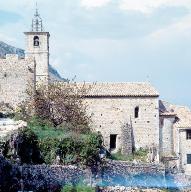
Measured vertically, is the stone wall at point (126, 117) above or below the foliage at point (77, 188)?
above

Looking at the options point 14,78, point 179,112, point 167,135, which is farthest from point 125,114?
point 14,78

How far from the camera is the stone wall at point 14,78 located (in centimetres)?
5231

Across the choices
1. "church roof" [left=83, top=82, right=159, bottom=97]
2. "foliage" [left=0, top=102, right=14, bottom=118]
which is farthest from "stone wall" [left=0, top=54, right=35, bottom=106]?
"church roof" [left=83, top=82, right=159, bottom=97]

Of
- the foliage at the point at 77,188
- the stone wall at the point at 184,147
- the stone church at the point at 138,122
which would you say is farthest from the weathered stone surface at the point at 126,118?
the foliage at the point at 77,188

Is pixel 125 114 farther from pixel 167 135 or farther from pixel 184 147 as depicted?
pixel 184 147

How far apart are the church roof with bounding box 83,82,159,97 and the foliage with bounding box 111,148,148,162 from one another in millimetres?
5094

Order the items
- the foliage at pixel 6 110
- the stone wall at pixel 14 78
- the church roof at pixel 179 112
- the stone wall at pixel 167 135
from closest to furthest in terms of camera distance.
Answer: the foliage at pixel 6 110 < the stone wall at pixel 14 78 < the stone wall at pixel 167 135 < the church roof at pixel 179 112

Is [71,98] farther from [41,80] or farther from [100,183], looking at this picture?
[100,183]

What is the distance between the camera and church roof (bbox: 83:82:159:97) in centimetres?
5572

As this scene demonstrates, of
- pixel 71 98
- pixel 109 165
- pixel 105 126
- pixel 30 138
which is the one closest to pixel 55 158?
pixel 30 138

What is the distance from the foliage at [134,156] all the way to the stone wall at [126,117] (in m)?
0.69

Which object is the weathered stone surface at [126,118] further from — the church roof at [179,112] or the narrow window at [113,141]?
the church roof at [179,112]

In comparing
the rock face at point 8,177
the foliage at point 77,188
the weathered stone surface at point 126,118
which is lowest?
the foliage at point 77,188

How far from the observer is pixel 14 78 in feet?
172
